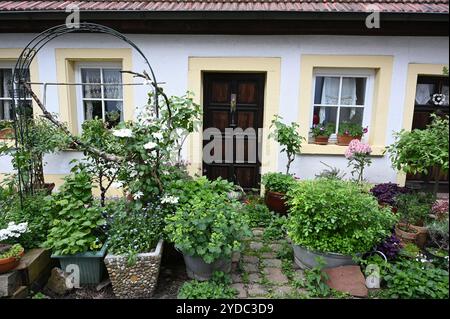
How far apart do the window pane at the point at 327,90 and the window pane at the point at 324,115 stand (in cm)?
11

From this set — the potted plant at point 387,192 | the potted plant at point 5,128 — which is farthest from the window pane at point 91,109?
the potted plant at point 387,192

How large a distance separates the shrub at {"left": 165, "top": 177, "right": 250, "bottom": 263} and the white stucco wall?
8.76ft

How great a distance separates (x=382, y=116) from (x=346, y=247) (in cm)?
293

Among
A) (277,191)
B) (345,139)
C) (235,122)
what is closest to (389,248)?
→ (277,191)

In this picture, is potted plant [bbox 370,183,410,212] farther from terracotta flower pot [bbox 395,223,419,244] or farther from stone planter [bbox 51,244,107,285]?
stone planter [bbox 51,244,107,285]

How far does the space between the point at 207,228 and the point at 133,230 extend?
71 centimetres

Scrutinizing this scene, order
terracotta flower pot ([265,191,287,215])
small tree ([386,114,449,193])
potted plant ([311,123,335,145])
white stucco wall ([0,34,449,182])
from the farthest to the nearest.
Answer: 1. potted plant ([311,123,335,145])
2. white stucco wall ([0,34,449,182])
3. terracotta flower pot ([265,191,287,215])
4. small tree ([386,114,449,193])

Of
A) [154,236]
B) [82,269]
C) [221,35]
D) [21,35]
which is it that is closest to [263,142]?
[221,35]

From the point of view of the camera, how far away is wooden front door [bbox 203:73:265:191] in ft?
17.4

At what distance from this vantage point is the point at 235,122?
5414mm

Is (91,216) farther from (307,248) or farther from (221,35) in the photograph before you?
(221,35)

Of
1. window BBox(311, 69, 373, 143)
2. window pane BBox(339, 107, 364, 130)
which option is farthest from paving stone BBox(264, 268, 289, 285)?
window pane BBox(339, 107, 364, 130)

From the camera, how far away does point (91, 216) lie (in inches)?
119

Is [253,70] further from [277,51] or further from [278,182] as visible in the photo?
[278,182]
